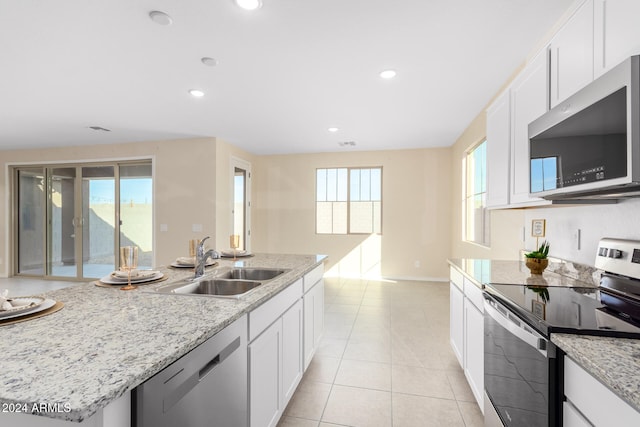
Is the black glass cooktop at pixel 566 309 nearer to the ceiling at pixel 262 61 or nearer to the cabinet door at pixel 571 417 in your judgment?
the cabinet door at pixel 571 417

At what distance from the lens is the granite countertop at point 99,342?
25.4 inches

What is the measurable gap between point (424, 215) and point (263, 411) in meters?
4.86

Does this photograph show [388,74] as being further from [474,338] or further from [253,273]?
[474,338]

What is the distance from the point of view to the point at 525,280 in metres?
1.77

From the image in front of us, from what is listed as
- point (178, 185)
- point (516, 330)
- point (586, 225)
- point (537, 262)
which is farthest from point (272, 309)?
point (178, 185)

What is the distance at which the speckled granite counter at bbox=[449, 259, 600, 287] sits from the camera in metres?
1.68

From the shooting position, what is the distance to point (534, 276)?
1.87m

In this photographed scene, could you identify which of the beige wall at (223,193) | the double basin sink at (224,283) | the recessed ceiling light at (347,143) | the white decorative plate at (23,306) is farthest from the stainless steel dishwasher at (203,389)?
the recessed ceiling light at (347,143)

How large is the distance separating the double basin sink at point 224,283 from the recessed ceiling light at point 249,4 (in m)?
1.68

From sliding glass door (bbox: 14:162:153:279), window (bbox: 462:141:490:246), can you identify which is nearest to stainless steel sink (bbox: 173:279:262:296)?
window (bbox: 462:141:490:246)

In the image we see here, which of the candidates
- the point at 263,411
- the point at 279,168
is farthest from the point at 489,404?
the point at 279,168

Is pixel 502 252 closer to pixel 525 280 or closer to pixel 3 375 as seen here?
pixel 525 280

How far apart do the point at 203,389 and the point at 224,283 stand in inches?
34.6

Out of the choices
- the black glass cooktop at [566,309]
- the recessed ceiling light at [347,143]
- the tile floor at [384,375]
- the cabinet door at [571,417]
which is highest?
the recessed ceiling light at [347,143]
